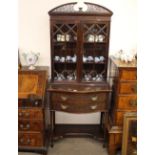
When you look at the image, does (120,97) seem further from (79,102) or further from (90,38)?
(90,38)

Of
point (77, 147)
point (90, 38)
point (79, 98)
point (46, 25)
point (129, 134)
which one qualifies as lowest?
point (77, 147)

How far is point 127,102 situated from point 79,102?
0.57 meters

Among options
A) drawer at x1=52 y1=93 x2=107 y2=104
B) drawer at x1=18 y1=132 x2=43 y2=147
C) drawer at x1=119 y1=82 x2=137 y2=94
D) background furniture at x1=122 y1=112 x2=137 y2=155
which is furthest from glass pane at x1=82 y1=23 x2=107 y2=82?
drawer at x1=18 y1=132 x2=43 y2=147

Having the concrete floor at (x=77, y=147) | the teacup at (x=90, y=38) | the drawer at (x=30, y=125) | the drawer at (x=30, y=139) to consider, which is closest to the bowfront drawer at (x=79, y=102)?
the drawer at (x=30, y=125)

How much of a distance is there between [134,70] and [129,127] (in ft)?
2.14

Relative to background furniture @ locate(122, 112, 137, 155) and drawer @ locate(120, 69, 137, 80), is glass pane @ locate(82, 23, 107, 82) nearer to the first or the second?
drawer @ locate(120, 69, 137, 80)

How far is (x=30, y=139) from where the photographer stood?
2.90 metres

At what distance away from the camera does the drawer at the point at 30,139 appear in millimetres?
2881

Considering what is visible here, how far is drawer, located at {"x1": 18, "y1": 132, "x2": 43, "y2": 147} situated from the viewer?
9.45 feet

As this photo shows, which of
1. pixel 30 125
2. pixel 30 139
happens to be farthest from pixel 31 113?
pixel 30 139

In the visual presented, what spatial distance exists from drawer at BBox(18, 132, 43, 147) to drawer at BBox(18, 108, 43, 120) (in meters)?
0.22

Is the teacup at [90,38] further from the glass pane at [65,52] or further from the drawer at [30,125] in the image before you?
the drawer at [30,125]

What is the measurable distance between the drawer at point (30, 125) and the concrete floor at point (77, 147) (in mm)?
343

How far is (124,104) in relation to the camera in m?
2.86
